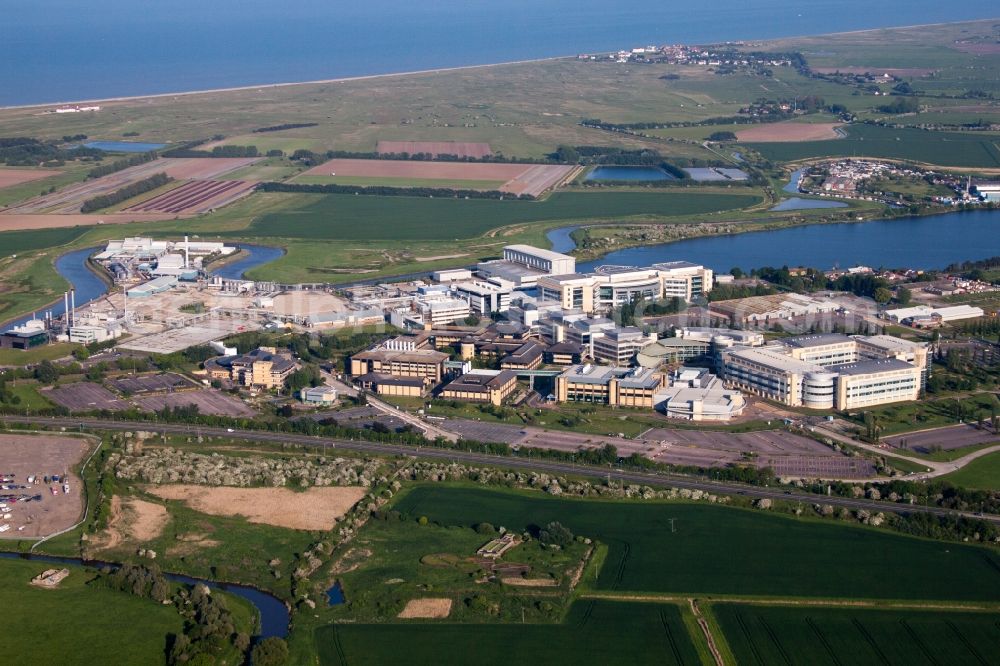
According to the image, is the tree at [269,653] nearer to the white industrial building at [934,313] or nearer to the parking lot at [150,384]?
the parking lot at [150,384]

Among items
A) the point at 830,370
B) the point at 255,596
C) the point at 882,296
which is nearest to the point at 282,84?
the point at 882,296

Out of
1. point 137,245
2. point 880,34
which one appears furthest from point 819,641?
point 880,34

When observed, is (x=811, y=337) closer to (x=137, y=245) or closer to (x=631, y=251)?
(x=631, y=251)

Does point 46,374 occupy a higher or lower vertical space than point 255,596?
higher

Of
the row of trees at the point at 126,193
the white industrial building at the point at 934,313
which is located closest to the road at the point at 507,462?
the white industrial building at the point at 934,313

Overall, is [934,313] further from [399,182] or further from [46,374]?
[399,182]
